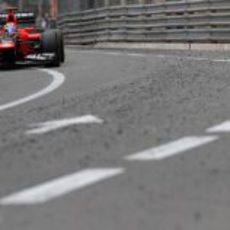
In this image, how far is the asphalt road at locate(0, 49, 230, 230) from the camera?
5086mm

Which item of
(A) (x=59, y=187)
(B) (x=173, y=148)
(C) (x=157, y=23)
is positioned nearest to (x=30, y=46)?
(C) (x=157, y=23)

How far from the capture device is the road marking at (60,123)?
8.37m

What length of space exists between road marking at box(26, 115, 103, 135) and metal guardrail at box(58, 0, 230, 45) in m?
16.9

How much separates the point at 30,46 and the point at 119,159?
513 inches

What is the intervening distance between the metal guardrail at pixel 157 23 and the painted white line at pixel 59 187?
19.7m

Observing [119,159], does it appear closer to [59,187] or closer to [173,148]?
[173,148]

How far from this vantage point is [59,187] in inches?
227

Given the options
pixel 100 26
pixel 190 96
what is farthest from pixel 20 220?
pixel 100 26

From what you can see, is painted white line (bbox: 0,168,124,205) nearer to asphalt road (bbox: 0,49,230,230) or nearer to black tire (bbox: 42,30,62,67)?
asphalt road (bbox: 0,49,230,230)

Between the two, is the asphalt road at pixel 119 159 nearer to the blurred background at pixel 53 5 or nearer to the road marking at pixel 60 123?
the road marking at pixel 60 123

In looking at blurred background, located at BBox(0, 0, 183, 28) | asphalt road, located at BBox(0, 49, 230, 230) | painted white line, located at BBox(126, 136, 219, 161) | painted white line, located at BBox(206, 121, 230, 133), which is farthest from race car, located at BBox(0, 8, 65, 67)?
blurred background, located at BBox(0, 0, 183, 28)

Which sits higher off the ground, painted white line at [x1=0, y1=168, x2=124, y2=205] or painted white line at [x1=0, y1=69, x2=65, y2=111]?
painted white line at [x1=0, y1=168, x2=124, y2=205]

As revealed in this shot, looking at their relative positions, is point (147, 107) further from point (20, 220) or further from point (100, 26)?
point (100, 26)

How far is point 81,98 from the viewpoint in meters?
11.2
